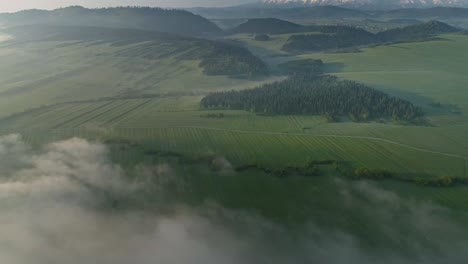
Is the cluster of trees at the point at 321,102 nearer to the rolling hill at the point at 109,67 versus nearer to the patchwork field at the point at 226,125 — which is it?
the patchwork field at the point at 226,125

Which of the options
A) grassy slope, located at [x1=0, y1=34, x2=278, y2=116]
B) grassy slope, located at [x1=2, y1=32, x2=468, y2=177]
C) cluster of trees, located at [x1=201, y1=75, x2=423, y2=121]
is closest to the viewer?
grassy slope, located at [x1=2, y1=32, x2=468, y2=177]

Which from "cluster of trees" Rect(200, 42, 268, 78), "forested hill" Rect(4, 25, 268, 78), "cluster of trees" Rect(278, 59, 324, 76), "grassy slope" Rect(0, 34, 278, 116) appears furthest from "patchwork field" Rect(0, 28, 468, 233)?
"forested hill" Rect(4, 25, 268, 78)

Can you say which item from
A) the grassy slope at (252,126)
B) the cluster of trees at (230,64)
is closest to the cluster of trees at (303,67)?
the cluster of trees at (230,64)

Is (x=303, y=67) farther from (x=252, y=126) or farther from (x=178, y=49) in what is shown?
(x=252, y=126)

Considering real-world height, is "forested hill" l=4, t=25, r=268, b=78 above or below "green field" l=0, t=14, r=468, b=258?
above

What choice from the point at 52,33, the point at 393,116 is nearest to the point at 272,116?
the point at 393,116

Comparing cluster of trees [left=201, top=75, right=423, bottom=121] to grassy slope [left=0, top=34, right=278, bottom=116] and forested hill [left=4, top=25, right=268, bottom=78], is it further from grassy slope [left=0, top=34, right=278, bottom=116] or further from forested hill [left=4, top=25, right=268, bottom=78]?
forested hill [left=4, top=25, right=268, bottom=78]
